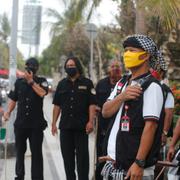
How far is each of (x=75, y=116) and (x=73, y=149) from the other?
459 mm

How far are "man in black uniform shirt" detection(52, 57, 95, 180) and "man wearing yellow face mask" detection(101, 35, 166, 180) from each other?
3.16 m

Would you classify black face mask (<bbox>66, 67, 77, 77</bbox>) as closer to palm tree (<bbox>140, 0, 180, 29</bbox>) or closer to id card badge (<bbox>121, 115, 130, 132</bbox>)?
palm tree (<bbox>140, 0, 180, 29</bbox>)

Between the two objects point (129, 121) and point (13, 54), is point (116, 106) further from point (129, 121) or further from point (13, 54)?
point (13, 54)

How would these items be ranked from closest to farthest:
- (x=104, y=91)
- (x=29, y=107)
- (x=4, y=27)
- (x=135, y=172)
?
(x=135, y=172)
(x=104, y=91)
(x=29, y=107)
(x=4, y=27)

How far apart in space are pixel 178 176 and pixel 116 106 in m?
0.90

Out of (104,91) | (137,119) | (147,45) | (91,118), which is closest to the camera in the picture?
→ (137,119)

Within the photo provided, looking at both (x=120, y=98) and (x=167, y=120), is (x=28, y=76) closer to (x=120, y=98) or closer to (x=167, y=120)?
(x=167, y=120)

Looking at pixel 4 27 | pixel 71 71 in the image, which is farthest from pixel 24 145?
pixel 4 27

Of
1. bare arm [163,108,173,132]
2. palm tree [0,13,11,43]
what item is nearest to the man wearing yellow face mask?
bare arm [163,108,173,132]

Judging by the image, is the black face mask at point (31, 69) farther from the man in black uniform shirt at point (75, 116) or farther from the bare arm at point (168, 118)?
the bare arm at point (168, 118)

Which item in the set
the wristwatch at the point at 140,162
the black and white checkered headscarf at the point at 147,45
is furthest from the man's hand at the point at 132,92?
the wristwatch at the point at 140,162

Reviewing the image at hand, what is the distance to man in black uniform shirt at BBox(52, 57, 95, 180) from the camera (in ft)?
23.1

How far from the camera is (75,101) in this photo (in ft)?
23.3

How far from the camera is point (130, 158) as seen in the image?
147 inches
